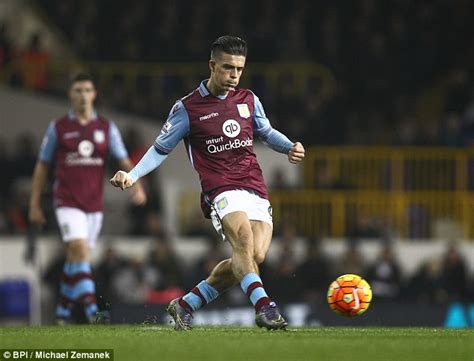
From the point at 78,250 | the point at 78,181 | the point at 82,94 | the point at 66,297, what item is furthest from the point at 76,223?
the point at 82,94

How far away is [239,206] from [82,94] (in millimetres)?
3370

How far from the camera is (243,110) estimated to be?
1030 cm

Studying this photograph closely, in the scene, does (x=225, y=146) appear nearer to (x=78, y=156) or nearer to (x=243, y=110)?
(x=243, y=110)

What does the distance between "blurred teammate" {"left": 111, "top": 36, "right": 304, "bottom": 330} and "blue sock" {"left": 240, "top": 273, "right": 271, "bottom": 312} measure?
49 millimetres

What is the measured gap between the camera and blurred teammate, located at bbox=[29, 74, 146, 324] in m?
12.6

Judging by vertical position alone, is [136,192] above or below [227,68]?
below

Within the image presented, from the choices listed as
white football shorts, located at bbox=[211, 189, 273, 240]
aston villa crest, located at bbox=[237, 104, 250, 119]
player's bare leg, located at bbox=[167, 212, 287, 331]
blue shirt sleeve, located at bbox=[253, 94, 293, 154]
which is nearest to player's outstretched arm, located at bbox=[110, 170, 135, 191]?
white football shorts, located at bbox=[211, 189, 273, 240]

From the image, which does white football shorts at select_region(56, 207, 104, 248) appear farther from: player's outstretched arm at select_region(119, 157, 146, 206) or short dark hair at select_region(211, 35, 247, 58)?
short dark hair at select_region(211, 35, 247, 58)

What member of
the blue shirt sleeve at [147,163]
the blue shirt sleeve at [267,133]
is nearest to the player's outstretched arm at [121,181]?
the blue shirt sleeve at [147,163]

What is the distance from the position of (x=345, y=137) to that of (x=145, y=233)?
404cm

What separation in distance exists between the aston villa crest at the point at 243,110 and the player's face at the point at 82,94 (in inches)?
113

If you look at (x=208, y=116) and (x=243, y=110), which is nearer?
(x=208, y=116)

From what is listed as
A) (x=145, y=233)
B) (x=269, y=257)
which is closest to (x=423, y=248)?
(x=269, y=257)

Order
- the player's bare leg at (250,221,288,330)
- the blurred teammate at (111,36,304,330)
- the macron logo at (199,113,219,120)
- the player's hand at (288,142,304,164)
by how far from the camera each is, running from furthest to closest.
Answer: the macron logo at (199,113,219,120)
the player's hand at (288,142,304,164)
the blurred teammate at (111,36,304,330)
the player's bare leg at (250,221,288,330)
